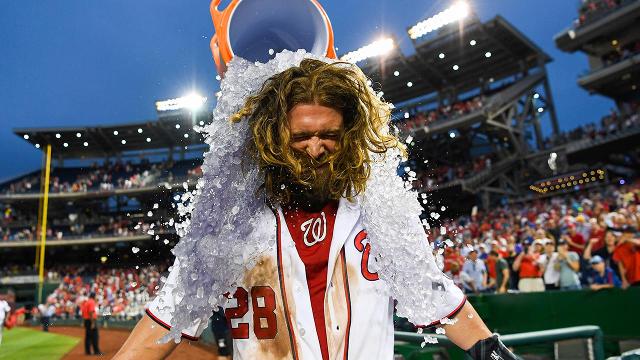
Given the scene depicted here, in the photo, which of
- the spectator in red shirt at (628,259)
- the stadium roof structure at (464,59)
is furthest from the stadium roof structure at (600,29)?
the spectator in red shirt at (628,259)

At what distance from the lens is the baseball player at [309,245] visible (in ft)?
4.18

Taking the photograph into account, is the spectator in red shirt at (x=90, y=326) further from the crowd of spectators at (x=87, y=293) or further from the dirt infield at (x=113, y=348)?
the crowd of spectators at (x=87, y=293)

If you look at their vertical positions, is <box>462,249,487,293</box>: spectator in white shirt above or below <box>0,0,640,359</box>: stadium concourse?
below

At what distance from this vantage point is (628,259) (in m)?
6.33

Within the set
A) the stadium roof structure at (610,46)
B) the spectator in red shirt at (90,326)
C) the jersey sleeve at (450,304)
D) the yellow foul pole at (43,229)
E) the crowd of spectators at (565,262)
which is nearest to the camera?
the jersey sleeve at (450,304)

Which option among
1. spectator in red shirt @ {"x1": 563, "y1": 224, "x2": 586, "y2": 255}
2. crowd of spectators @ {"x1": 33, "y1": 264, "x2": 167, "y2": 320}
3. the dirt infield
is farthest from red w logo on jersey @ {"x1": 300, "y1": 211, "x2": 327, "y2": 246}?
spectator in red shirt @ {"x1": 563, "y1": 224, "x2": 586, "y2": 255}

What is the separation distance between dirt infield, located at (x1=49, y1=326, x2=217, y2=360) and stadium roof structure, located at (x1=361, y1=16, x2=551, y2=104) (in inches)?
702

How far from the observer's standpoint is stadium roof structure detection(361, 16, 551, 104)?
27828 millimetres

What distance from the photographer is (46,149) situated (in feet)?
125

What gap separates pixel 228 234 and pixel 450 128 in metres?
28.1

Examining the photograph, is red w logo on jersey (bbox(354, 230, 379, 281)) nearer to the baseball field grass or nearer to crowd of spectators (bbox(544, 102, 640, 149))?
the baseball field grass

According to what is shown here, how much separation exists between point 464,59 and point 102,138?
24.8 m

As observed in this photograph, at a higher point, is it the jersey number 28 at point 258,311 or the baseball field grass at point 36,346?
the jersey number 28 at point 258,311

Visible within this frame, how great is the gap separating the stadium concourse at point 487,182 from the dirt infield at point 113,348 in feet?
0.81
